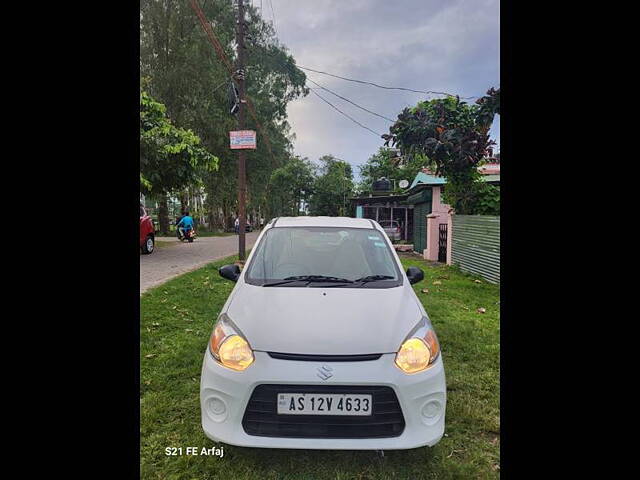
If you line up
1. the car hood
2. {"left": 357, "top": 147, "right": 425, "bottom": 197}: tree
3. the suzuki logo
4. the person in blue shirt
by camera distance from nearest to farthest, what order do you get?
the suzuki logo → the car hood → the person in blue shirt → {"left": 357, "top": 147, "right": 425, "bottom": 197}: tree

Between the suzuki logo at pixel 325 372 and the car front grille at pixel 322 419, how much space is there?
5cm

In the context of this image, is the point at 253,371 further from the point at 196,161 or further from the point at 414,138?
the point at 196,161

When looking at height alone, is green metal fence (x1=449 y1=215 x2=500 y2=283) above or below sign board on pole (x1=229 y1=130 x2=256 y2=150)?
below

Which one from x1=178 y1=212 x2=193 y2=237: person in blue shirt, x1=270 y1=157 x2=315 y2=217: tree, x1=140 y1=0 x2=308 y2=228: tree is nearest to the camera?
x1=140 y1=0 x2=308 y2=228: tree

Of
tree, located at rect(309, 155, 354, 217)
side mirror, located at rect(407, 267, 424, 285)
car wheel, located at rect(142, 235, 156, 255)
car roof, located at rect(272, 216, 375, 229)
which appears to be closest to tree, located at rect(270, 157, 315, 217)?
tree, located at rect(309, 155, 354, 217)

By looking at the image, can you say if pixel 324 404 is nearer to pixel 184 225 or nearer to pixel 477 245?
pixel 477 245

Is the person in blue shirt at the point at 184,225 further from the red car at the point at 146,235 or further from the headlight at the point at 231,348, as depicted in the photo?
the headlight at the point at 231,348

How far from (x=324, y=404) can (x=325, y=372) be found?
17 cm

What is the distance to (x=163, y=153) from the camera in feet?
37.7

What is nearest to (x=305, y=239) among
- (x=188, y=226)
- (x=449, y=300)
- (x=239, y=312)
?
(x=239, y=312)

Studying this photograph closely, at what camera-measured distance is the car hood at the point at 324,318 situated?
209 centimetres

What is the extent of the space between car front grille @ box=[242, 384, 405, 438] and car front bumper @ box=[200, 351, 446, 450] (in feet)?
0.08

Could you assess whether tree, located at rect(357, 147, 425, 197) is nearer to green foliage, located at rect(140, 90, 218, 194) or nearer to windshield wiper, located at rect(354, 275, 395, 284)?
green foliage, located at rect(140, 90, 218, 194)

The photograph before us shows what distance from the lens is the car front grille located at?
1.99 meters
